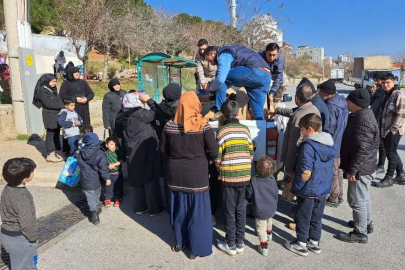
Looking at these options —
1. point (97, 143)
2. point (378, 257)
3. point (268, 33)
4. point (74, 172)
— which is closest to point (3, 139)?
point (74, 172)

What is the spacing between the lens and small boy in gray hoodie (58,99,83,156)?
5.74 m

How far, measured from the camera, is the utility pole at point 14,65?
7984mm

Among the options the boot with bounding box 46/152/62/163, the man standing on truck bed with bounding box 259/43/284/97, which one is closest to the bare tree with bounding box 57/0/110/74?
the boot with bounding box 46/152/62/163

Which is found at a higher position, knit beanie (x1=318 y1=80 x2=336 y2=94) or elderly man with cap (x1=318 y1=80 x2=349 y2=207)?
knit beanie (x1=318 y1=80 x2=336 y2=94)

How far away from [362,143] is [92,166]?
3.25 metres

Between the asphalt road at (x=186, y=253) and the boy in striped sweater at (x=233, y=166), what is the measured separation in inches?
13.5

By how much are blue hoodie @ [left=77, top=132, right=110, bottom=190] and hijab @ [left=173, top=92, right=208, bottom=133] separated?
153 centimetres

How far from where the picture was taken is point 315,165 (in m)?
3.11

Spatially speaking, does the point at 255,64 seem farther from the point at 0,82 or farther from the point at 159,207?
the point at 0,82

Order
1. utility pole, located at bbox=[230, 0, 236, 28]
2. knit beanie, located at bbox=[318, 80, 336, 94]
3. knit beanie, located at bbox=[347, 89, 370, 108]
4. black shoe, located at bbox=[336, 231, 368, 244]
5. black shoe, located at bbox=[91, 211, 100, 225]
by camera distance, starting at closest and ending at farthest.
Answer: knit beanie, located at bbox=[347, 89, 370, 108], black shoe, located at bbox=[336, 231, 368, 244], knit beanie, located at bbox=[318, 80, 336, 94], black shoe, located at bbox=[91, 211, 100, 225], utility pole, located at bbox=[230, 0, 236, 28]

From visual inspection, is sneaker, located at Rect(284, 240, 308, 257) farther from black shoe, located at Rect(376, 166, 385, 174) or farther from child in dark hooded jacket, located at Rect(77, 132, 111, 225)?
black shoe, located at Rect(376, 166, 385, 174)

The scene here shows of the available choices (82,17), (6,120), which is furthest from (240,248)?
(82,17)

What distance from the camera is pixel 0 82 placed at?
38.3 feet

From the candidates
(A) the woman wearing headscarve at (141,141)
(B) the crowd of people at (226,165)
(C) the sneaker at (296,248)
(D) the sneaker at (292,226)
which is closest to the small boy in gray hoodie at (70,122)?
(B) the crowd of people at (226,165)
